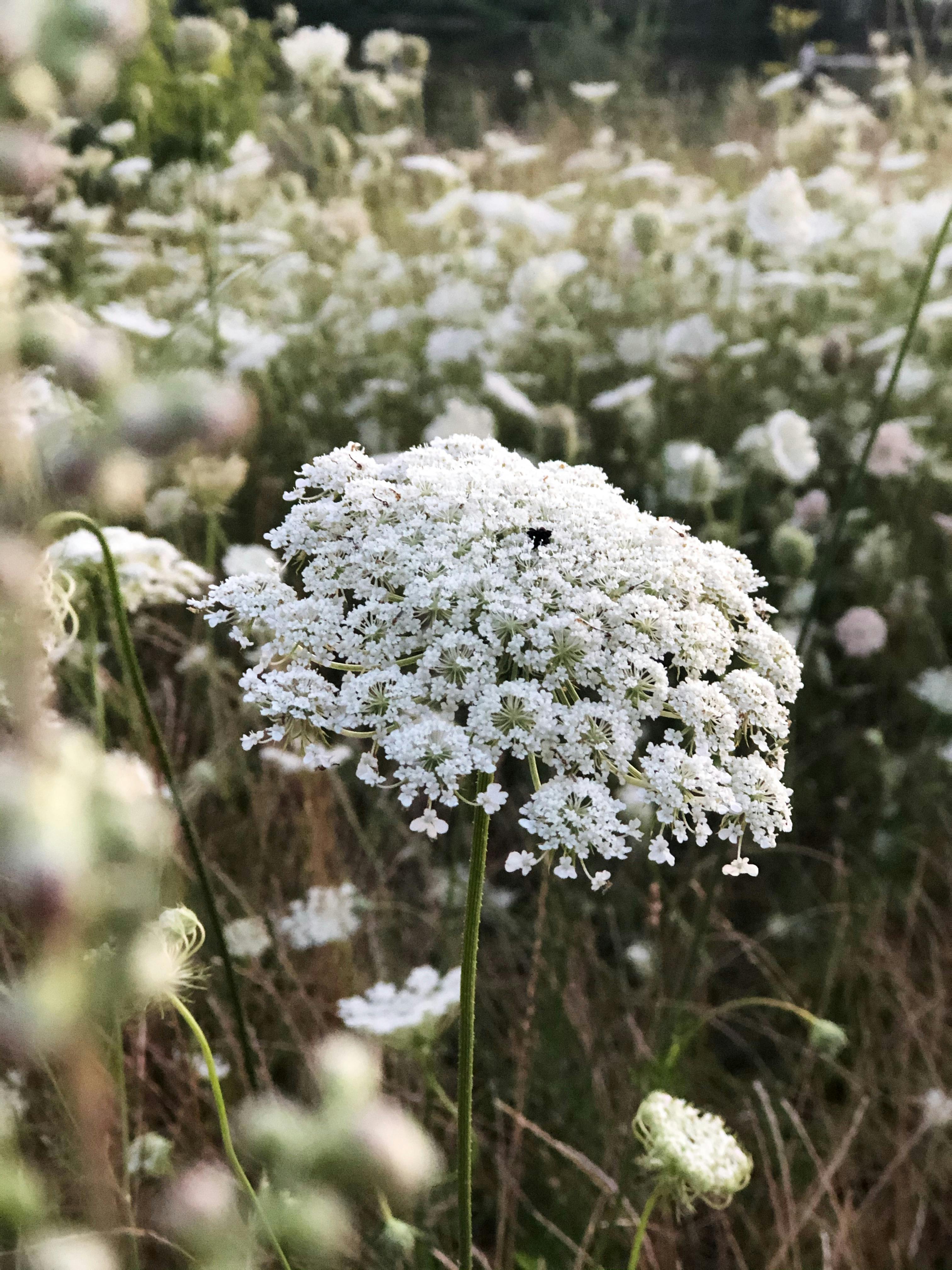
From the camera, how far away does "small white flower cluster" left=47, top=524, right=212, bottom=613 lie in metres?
1.27

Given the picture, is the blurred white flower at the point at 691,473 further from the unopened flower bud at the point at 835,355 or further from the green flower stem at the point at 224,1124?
the green flower stem at the point at 224,1124

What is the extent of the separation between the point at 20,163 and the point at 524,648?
519 mm

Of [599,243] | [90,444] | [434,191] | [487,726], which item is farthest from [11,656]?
[434,191]

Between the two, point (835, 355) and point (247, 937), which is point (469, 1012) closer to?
point (247, 937)

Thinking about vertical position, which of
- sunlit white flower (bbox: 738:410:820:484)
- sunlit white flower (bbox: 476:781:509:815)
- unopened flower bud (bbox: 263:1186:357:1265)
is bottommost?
sunlit white flower (bbox: 738:410:820:484)

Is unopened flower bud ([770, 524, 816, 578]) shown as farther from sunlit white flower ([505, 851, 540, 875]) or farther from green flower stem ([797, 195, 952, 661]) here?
sunlit white flower ([505, 851, 540, 875])

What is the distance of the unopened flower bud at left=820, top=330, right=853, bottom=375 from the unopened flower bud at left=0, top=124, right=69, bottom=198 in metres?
2.42

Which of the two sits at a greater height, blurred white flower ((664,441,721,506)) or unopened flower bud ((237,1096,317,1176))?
unopened flower bud ((237,1096,317,1176))

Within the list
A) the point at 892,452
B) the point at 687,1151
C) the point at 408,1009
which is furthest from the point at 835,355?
the point at 687,1151

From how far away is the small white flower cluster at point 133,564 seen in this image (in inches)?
49.9

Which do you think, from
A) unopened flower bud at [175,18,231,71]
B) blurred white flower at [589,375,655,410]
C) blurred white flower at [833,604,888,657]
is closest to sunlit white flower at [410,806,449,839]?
blurred white flower at [833,604,888,657]

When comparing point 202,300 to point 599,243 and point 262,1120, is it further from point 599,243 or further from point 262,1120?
point 262,1120

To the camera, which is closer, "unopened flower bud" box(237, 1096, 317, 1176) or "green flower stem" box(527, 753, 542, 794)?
"unopened flower bud" box(237, 1096, 317, 1176)

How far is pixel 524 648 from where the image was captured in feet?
2.78
